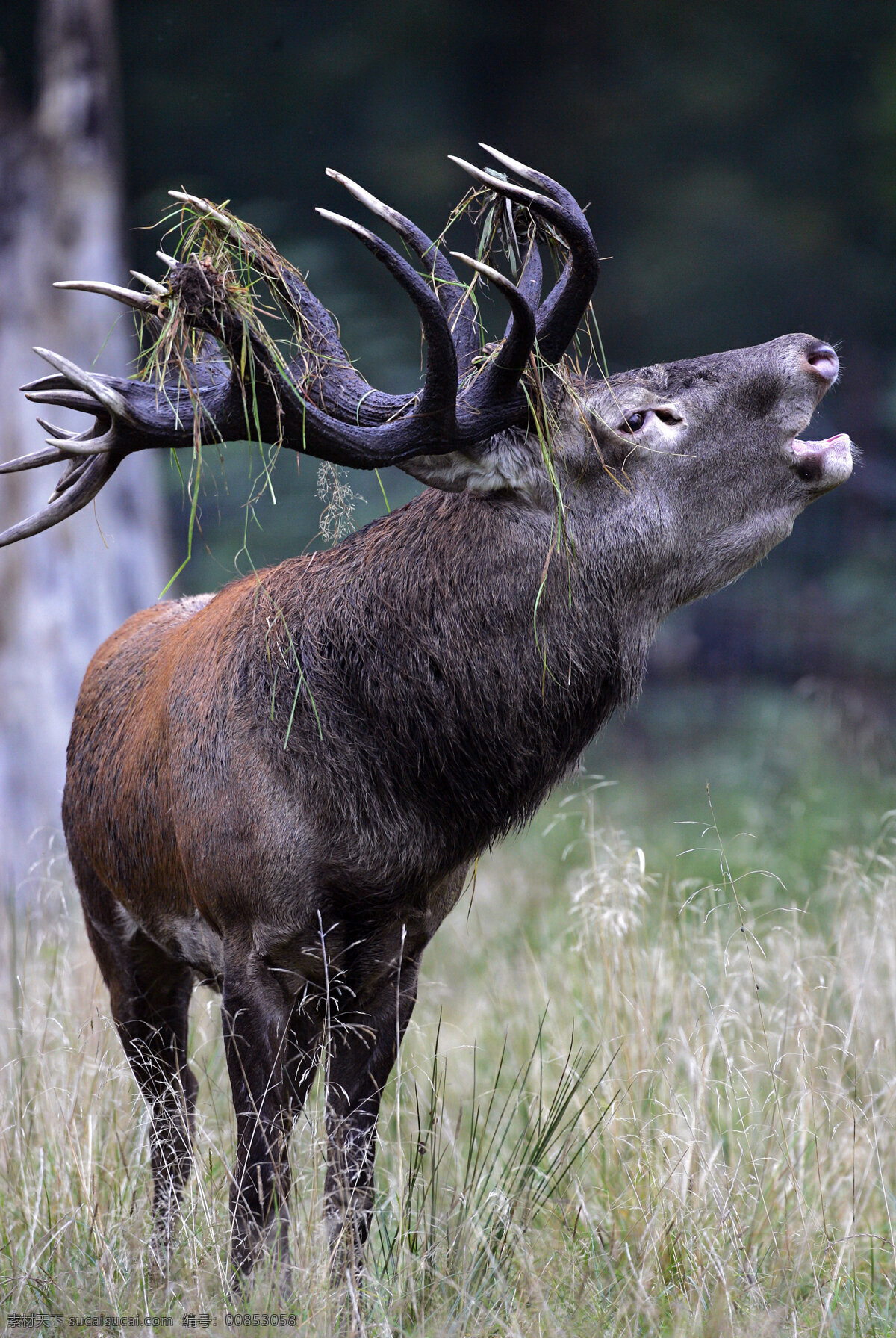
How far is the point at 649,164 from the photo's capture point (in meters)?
9.53

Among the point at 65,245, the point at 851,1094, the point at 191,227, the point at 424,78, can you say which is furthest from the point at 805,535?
the point at 191,227

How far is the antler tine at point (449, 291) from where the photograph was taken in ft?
8.25

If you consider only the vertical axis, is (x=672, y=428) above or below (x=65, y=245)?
below

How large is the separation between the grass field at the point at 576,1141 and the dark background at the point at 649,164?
425cm

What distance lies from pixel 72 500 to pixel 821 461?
1.62 metres

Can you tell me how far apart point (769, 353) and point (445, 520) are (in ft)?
2.75

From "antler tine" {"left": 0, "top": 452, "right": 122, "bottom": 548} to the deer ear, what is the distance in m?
0.61

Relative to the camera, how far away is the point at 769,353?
284cm

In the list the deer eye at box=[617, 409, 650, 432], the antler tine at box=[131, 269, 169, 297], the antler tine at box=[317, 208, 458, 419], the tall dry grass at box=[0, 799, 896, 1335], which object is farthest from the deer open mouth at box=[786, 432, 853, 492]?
the antler tine at box=[131, 269, 169, 297]

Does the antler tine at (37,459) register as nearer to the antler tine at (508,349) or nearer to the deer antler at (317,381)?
the deer antler at (317,381)

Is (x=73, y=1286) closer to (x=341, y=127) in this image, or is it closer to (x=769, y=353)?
(x=769, y=353)

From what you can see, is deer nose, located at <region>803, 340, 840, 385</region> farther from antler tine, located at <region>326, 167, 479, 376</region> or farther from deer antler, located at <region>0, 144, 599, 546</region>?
antler tine, located at <region>326, 167, 479, 376</region>

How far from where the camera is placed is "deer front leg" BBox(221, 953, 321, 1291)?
8.63 ft

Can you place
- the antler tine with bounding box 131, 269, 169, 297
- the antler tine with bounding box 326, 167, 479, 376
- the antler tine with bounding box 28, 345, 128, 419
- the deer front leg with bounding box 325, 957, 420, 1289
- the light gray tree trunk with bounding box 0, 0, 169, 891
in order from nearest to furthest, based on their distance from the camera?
the antler tine with bounding box 28, 345, 128, 419
the antler tine with bounding box 131, 269, 169, 297
the antler tine with bounding box 326, 167, 479, 376
the deer front leg with bounding box 325, 957, 420, 1289
the light gray tree trunk with bounding box 0, 0, 169, 891
